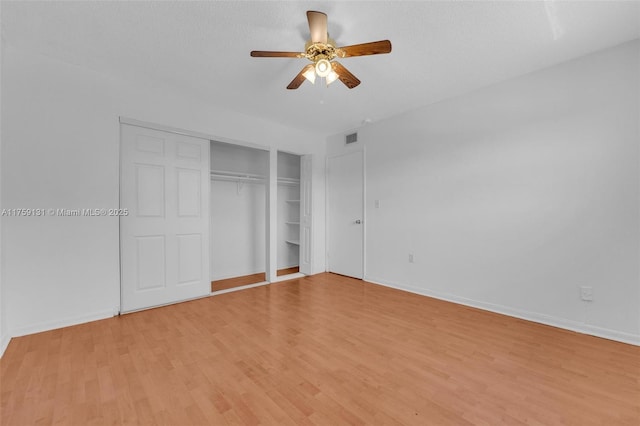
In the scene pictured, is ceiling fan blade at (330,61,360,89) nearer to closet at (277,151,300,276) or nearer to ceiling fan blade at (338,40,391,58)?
ceiling fan blade at (338,40,391,58)

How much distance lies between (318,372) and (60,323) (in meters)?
2.59

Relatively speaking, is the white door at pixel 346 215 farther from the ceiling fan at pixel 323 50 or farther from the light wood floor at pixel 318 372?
the ceiling fan at pixel 323 50

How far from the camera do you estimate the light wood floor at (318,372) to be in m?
1.50

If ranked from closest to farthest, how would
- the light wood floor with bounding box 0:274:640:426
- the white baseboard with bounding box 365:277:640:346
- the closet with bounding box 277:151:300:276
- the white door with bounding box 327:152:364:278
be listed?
the light wood floor with bounding box 0:274:640:426, the white baseboard with bounding box 365:277:640:346, the white door with bounding box 327:152:364:278, the closet with bounding box 277:151:300:276

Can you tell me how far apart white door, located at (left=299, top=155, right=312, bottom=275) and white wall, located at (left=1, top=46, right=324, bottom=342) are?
95.6 inches

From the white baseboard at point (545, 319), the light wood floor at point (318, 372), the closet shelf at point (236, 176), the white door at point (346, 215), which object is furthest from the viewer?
the white door at point (346, 215)

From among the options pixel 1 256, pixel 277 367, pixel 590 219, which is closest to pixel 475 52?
pixel 590 219

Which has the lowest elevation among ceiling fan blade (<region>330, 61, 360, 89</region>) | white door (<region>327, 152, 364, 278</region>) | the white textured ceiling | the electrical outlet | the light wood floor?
the light wood floor

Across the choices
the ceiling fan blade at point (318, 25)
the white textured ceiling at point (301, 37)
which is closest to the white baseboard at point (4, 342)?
the white textured ceiling at point (301, 37)

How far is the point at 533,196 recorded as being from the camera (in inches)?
110

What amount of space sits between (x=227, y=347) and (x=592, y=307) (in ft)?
10.8
